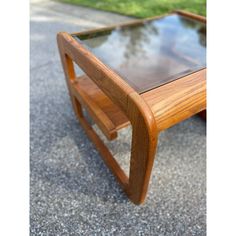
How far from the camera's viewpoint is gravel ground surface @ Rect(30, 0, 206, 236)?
85cm

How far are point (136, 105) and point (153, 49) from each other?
0.67 meters

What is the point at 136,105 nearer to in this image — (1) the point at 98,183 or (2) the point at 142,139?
(2) the point at 142,139

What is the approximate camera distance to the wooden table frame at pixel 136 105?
600mm

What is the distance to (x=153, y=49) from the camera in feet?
3.78

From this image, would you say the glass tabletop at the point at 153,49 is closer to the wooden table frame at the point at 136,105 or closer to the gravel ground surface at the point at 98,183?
the wooden table frame at the point at 136,105

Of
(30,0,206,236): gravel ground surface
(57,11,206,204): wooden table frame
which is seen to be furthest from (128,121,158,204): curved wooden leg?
(30,0,206,236): gravel ground surface

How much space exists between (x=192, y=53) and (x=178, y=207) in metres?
0.70

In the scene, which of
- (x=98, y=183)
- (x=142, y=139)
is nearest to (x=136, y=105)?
(x=142, y=139)

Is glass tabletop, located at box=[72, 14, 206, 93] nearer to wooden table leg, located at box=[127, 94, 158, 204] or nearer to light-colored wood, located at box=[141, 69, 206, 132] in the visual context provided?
light-colored wood, located at box=[141, 69, 206, 132]

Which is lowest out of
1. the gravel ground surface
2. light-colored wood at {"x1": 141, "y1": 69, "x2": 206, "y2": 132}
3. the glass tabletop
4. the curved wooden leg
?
the gravel ground surface

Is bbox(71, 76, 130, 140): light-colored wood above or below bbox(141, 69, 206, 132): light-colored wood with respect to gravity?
below

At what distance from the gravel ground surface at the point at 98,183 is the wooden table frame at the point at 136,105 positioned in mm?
90

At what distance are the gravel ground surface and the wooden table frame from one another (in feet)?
0.30
